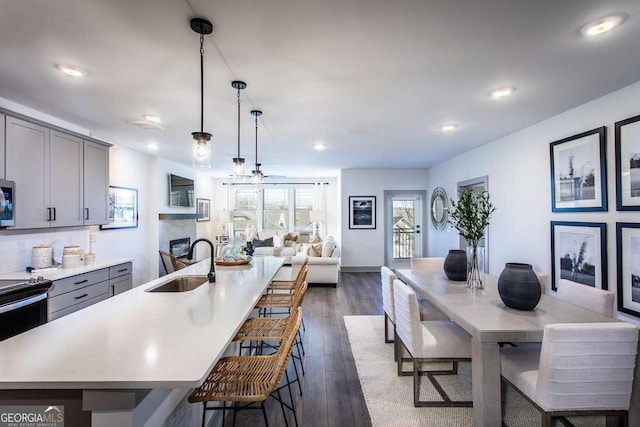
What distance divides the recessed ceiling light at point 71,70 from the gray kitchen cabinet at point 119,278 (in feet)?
7.41

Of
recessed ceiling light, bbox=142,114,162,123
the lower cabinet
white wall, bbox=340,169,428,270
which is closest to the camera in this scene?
the lower cabinet

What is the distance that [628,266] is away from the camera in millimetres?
2645

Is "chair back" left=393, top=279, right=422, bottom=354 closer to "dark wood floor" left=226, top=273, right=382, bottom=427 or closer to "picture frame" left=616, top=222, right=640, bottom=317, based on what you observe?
"dark wood floor" left=226, top=273, right=382, bottom=427

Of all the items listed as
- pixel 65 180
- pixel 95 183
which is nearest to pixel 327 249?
pixel 95 183

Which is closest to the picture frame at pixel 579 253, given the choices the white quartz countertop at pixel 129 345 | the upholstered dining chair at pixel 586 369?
the upholstered dining chair at pixel 586 369

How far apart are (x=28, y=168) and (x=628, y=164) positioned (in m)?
5.48

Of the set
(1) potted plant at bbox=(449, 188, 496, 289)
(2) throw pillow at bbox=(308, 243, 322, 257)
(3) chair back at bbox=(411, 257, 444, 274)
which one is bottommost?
(2) throw pillow at bbox=(308, 243, 322, 257)

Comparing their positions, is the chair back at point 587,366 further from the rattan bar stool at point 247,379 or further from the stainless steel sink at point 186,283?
the stainless steel sink at point 186,283

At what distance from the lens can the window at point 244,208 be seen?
9.56 metres

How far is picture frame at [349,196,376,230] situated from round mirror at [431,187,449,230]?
1.40 meters

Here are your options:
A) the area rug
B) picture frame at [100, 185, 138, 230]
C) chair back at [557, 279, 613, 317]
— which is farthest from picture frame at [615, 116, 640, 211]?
picture frame at [100, 185, 138, 230]

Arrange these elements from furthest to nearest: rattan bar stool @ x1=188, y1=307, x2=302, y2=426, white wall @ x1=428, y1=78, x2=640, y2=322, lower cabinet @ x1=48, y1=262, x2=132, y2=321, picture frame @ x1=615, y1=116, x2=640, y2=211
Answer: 1. lower cabinet @ x1=48, y1=262, x2=132, y2=321
2. white wall @ x1=428, y1=78, x2=640, y2=322
3. picture frame @ x1=615, y1=116, x2=640, y2=211
4. rattan bar stool @ x1=188, y1=307, x2=302, y2=426

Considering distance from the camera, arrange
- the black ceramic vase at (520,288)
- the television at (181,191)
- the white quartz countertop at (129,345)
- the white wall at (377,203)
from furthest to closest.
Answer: the white wall at (377,203)
the television at (181,191)
the black ceramic vase at (520,288)
the white quartz countertop at (129,345)

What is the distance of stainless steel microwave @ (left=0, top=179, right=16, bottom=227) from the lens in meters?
2.65
